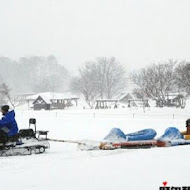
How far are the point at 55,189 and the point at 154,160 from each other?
295 centimetres

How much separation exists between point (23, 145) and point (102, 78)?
302 feet

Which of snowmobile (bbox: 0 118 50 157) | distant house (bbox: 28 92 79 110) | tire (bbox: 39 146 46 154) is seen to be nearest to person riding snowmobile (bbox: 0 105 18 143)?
snowmobile (bbox: 0 118 50 157)

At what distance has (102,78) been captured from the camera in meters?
103

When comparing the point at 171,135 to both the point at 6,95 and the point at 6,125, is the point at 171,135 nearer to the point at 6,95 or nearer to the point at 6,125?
the point at 6,125

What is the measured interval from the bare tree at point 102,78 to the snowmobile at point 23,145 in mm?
83886

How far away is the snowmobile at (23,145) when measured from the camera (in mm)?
10906

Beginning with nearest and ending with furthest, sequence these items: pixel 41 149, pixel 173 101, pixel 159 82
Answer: pixel 41 149
pixel 159 82
pixel 173 101

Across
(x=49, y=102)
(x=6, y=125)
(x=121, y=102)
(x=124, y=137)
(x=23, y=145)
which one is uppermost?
(x=121, y=102)

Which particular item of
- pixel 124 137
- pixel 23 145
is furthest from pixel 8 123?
pixel 124 137

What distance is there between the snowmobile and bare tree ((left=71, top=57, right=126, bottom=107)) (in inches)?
3303

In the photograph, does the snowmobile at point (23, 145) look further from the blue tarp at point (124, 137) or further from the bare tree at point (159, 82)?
the bare tree at point (159, 82)

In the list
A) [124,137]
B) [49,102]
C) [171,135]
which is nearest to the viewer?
[124,137]

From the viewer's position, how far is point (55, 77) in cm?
13988

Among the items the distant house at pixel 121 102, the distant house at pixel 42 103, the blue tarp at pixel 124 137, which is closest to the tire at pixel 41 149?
the blue tarp at pixel 124 137
